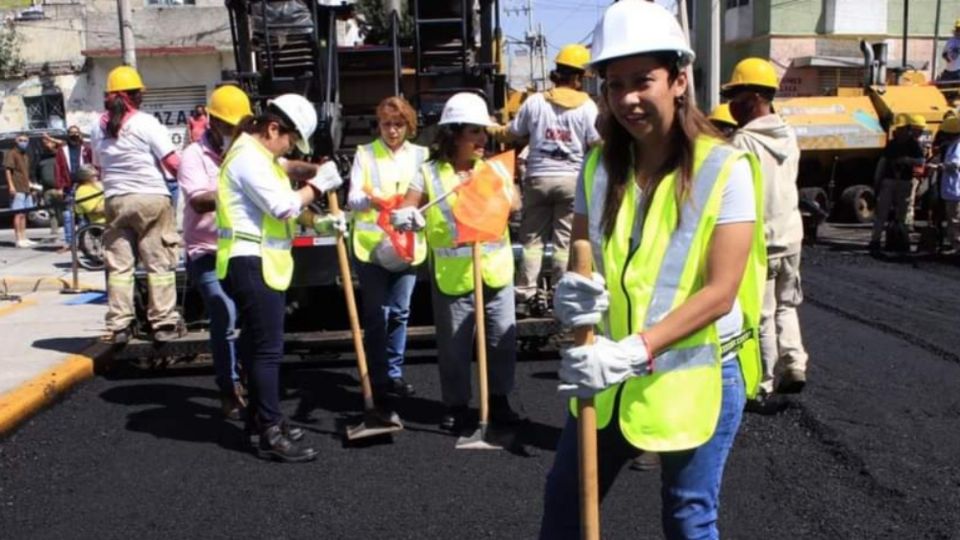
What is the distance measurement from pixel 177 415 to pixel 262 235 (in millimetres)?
1674

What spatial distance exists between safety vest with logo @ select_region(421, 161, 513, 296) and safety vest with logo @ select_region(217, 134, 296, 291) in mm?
781

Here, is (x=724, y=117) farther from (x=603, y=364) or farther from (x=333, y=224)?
(x=603, y=364)

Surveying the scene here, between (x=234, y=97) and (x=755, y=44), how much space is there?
30302mm

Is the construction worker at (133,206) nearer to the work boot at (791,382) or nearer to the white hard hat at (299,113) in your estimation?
the white hard hat at (299,113)

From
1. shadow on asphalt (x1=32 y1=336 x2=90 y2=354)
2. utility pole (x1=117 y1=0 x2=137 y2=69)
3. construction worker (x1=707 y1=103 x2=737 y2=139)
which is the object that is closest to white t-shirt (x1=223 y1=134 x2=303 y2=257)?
construction worker (x1=707 y1=103 x2=737 y2=139)

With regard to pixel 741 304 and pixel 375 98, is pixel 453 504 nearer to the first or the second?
pixel 741 304

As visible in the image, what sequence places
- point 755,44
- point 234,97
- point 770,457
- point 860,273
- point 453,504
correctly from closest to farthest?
1. point 453,504
2. point 770,457
3. point 234,97
4. point 860,273
5. point 755,44

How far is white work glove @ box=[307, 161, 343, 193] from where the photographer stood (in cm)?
507

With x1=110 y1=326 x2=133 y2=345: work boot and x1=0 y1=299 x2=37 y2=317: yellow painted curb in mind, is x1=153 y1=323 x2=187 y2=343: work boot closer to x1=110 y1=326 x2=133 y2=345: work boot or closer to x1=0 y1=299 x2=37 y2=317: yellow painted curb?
x1=110 y1=326 x2=133 y2=345: work boot

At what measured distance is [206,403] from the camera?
6.17 metres

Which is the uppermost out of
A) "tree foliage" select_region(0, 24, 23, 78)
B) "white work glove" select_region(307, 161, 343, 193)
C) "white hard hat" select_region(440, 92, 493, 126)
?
"tree foliage" select_region(0, 24, 23, 78)

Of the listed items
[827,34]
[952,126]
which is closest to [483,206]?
[952,126]

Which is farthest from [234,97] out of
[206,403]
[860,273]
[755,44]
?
[755,44]

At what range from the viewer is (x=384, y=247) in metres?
5.48
